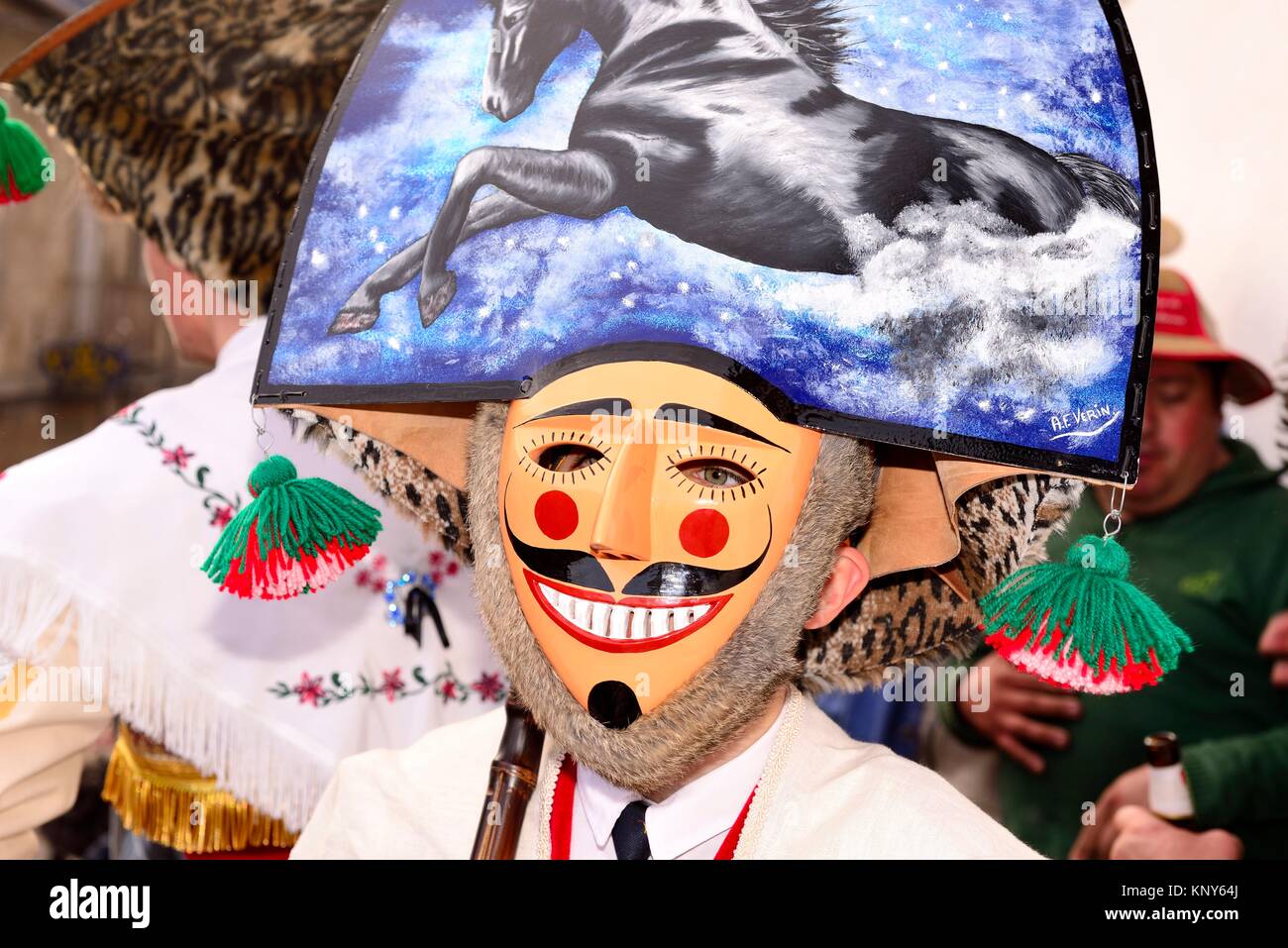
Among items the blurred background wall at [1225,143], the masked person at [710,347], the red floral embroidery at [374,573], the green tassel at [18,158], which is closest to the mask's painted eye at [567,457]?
the masked person at [710,347]

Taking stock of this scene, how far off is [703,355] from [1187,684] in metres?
1.69

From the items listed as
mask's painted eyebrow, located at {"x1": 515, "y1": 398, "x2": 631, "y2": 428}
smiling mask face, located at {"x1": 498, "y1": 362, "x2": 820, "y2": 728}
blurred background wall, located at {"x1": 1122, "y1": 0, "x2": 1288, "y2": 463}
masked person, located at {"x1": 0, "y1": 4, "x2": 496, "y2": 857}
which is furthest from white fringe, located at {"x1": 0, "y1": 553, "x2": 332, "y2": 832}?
blurred background wall, located at {"x1": 1122, "y1": 0, "x2": 1288, "y2": 463}

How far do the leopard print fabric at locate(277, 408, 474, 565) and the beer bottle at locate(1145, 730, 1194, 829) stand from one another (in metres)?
1.52

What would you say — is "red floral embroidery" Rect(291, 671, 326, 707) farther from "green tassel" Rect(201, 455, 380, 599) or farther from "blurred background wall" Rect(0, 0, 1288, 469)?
"blurred background wall" Rect(0, 0, 1288, 469)

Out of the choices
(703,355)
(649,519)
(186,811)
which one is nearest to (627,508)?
(649,519)

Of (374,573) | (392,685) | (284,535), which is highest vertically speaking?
(284,535)

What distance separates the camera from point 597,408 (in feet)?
4.17

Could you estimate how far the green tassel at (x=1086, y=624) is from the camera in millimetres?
1274

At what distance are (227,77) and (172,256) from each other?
0.96 feet

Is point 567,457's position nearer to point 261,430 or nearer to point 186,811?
point 261,430

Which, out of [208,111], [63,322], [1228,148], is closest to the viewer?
[208,111]

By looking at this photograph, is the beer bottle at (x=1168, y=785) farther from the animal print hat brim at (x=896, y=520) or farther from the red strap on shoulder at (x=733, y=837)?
the red strap on shoulder at (x=733, y=837)

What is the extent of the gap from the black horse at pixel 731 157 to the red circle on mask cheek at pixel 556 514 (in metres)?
0.23

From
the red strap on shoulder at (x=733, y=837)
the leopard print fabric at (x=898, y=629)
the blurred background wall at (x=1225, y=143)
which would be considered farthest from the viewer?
the blurred background wall at (x=1225, y=143)
